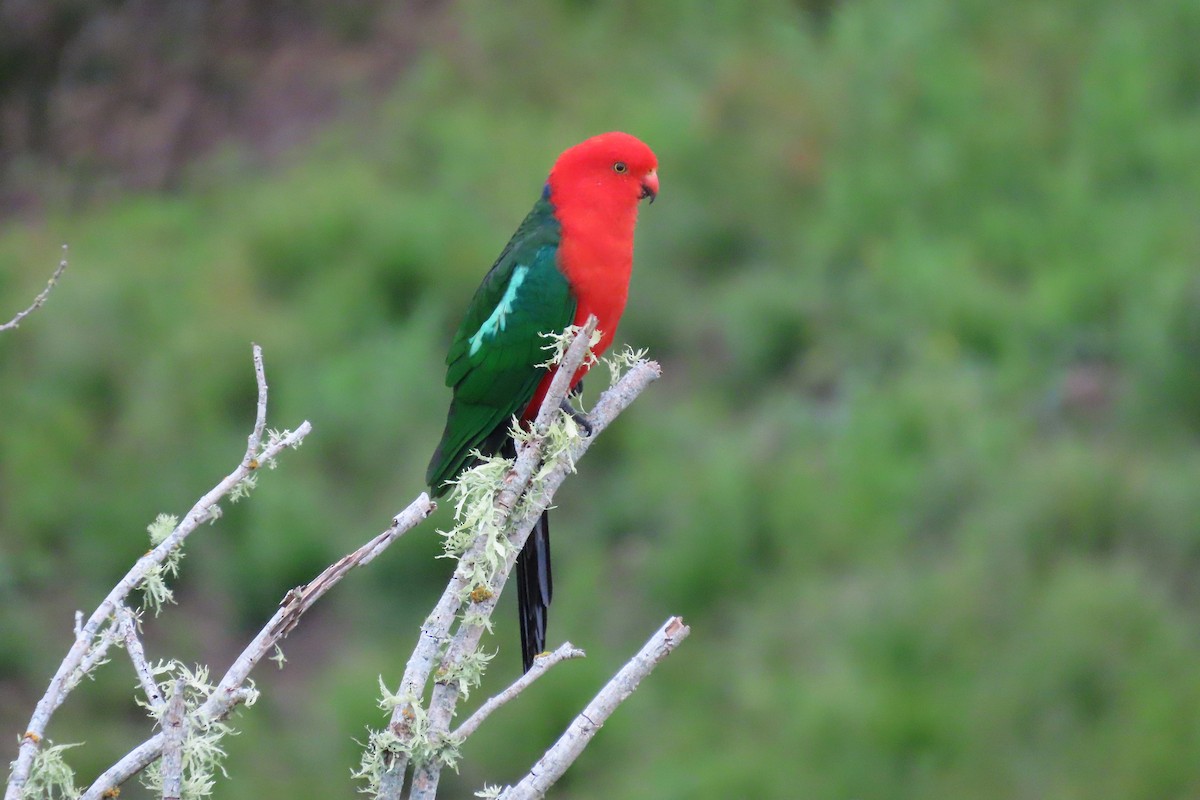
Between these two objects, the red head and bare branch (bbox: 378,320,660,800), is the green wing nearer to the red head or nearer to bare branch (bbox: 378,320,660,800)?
the red head

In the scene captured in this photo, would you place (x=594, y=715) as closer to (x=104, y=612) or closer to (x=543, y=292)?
(x=104, y=612)

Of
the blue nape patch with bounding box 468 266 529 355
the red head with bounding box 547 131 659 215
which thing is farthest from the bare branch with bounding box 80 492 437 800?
the red head with bounding box 547 131 659 215

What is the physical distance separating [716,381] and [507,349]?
3812mm

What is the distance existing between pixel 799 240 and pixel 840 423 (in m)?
1.46

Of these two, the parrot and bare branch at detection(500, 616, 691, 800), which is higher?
the parrot

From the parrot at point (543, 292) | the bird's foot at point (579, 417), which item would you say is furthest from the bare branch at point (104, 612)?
the parrot at point (543, 292)

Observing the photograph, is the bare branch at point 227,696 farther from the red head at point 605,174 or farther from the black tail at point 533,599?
the red head at point 605,174

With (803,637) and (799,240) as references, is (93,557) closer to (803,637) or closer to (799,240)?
(803,637)

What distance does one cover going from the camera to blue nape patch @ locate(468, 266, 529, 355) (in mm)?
3460

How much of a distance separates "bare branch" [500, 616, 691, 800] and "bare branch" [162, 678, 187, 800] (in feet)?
1.56

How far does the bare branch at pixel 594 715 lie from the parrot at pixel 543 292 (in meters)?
1.41

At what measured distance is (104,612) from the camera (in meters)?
1.84

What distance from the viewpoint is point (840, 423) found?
21.7ft

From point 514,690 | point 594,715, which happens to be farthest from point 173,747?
point 594,715
